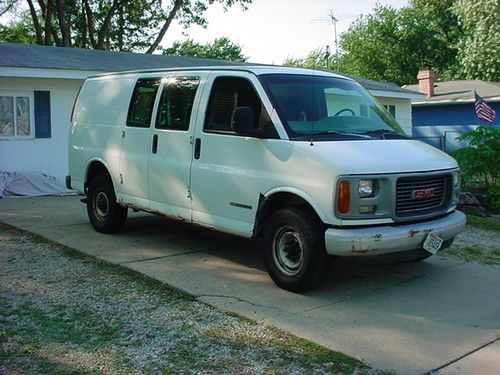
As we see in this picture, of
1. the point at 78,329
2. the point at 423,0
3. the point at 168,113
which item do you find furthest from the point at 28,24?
the point at 78,329

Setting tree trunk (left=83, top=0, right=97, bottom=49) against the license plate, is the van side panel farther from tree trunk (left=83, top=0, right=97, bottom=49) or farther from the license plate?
tree trunk (left=83, top=0, right=97, bottom=49)

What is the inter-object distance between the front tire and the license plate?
0.98 m

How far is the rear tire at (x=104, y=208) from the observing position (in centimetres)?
779

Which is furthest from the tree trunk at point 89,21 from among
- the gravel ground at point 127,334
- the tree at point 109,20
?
the gravel ground at point 127,334

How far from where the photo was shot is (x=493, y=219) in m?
10.1

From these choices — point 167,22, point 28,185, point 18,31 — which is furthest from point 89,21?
point 28,185

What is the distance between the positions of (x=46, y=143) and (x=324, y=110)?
9018mm

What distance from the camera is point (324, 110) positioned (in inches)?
236

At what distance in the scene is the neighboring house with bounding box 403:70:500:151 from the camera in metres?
26.5

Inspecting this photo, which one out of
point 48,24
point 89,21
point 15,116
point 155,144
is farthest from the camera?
point 89,21

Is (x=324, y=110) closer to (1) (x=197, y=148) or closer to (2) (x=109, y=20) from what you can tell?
(1) (x=197, y=148)

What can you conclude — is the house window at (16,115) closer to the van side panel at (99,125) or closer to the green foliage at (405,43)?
the van side panel at (99,125)

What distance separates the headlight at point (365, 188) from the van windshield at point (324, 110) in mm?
702

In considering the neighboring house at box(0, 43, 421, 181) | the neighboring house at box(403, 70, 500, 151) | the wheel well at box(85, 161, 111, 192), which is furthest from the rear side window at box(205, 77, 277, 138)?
the neighboring house at box(403, 70, 500, 151)
